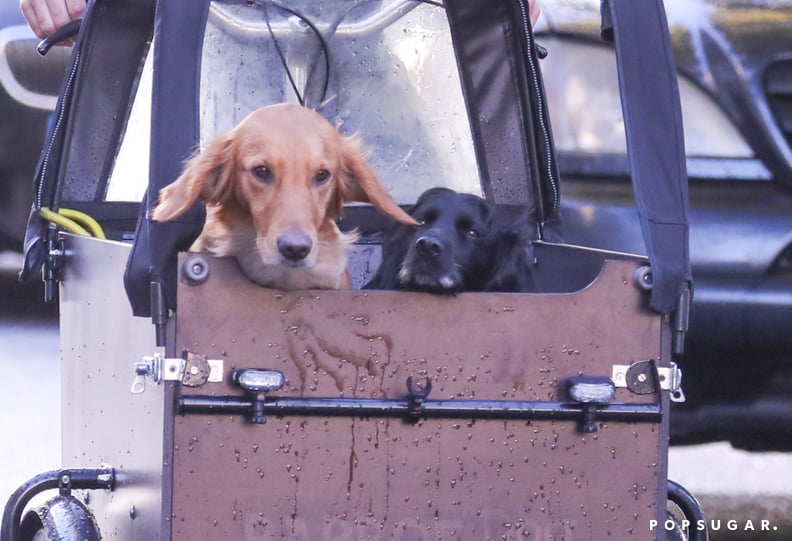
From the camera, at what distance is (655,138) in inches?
109

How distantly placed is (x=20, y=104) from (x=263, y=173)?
5.91m

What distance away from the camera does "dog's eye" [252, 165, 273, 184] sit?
2.90m

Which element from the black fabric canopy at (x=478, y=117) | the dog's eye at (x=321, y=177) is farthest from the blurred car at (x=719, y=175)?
the dog's eye at (x=321, y=177)

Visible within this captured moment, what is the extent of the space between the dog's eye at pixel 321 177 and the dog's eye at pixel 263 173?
12 centimetres

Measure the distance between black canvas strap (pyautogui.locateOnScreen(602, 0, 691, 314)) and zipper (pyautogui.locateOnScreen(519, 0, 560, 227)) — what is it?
3.76ft

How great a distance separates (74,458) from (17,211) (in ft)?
18.2

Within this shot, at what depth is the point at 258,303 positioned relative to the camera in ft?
8.32

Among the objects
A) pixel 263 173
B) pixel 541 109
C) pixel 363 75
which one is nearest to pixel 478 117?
pixel 541 109

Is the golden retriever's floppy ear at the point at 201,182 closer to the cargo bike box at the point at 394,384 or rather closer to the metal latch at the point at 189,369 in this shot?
the cargo bike box at the point at 394,384

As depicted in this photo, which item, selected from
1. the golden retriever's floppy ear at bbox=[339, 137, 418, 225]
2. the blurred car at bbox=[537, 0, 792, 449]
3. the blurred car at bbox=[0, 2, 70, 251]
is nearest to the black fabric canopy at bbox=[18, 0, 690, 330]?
the golden retriever's floppy ear at bbox=[339, 137, 418, 225]

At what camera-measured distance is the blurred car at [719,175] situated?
463 centimetres

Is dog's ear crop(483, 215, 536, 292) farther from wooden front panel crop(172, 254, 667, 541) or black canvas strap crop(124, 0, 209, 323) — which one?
black canvas strap crop(124, 0, 209, 323)

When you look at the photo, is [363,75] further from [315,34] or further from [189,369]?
[189,369]

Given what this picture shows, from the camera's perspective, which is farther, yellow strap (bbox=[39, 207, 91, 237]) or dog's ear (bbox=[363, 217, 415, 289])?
yellow strap (bbox=[39, 207, 91, 237])
